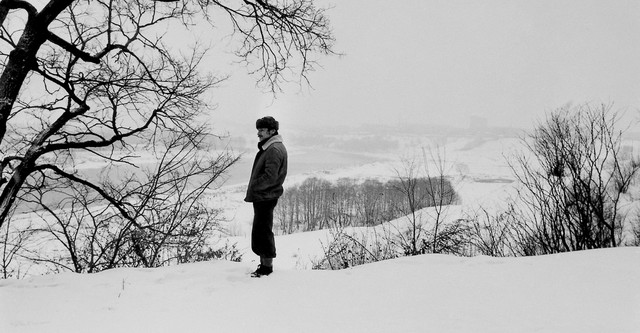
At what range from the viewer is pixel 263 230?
3.89m

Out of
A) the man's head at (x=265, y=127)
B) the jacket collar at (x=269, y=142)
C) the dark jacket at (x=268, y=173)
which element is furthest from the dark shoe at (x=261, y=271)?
the man's head at (x=265, y=127)

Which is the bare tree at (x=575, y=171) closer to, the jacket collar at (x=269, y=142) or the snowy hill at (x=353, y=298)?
the snowy hill at (x=353, y=298)

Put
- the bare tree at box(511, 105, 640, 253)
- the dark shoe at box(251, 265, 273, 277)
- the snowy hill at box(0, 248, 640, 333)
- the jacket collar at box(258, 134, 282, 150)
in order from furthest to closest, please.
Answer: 1. the bare tree at box(511, 105, 640, 253)
2. the jacket collar at box(258, 134, 282, 150)
3. the dark shoe at box(251, 265, 273, 277)
4. the snowy hill at box(0, 248, 640, 333)

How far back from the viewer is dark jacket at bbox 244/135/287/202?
12.7 ft

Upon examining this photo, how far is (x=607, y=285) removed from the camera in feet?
9.89

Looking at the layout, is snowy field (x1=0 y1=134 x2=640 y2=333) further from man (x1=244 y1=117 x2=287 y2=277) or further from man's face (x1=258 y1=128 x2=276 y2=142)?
man's face (x1=258 y1=128 x2=276 y2=142)

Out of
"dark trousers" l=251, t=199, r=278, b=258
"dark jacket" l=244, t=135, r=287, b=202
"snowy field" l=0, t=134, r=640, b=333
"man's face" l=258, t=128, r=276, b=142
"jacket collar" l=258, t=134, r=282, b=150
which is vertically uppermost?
"man's face" l=258, t=128, r=276, b=142

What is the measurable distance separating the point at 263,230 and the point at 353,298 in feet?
4.14

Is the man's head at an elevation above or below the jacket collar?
above

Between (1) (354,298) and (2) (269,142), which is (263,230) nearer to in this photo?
(2) (269,142)

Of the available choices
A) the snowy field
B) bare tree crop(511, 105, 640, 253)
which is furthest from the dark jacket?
bare tree crop(511, 105, 640, 253)

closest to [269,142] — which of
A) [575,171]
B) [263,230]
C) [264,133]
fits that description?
[264,133]

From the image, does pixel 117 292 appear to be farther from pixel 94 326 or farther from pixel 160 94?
pixel 160 94

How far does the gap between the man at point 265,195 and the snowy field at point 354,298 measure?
0.90 feet
